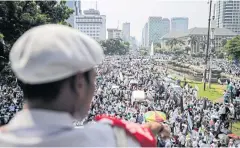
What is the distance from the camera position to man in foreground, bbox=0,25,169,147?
0.78 meters

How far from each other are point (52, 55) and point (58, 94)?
10 centimetres

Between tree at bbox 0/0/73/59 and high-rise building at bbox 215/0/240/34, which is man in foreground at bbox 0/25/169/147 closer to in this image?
tree at bbox 0/0/73/59

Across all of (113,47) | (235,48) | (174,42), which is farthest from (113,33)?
(235,48)

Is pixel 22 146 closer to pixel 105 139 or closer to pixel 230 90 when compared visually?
pixel 105 139

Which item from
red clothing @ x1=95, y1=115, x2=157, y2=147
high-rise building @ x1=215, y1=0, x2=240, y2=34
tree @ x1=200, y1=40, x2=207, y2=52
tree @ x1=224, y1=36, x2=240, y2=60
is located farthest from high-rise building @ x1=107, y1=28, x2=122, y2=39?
red clothing @ x1=95, y1=115, x2=157, y2=147

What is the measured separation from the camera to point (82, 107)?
2.82 ft

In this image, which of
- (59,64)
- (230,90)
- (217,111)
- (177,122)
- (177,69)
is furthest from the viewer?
(177,69)

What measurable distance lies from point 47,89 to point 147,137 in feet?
0.81

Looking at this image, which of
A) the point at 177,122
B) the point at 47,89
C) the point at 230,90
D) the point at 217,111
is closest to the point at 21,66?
the point at 47,89

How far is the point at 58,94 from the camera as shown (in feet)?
2.73

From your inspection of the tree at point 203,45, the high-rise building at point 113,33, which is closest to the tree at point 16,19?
the tree at point 203,45

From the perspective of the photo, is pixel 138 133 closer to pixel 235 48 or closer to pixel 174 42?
pixel 235 48

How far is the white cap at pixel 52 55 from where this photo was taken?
78 centimetres

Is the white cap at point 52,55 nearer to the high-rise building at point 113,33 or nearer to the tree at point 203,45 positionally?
the tree at point 203,45
